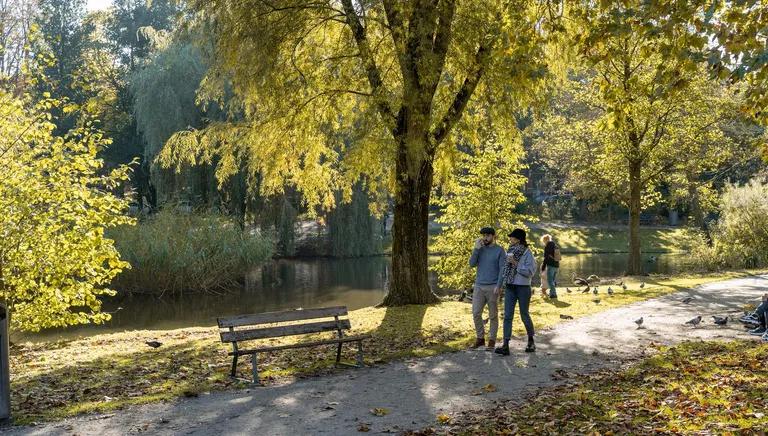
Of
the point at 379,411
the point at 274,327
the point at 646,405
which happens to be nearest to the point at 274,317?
the point at 274,327

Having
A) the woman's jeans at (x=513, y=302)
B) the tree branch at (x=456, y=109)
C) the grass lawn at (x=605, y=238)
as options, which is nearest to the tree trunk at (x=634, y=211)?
the tree branch at (x=456, y=109)

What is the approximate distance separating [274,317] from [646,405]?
490 centimetres

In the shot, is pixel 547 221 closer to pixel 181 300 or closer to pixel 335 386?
pixel 181 300

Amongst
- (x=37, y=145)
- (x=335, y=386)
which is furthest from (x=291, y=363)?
(x=37, y=145)

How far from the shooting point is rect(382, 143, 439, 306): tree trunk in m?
16.5

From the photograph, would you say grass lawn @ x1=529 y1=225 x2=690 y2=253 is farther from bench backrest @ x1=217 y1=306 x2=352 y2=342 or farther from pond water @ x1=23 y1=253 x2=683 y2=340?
bench backrest @ x1=217 y1=306 x2=352 y2=342

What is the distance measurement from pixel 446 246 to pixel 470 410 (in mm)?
13855

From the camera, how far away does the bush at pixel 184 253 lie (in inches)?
1065

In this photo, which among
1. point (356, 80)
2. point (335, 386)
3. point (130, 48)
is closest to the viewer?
point (335, 386)

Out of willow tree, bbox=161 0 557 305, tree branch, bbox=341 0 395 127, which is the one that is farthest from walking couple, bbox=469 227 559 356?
tree branch, bbox=341 0 395 127

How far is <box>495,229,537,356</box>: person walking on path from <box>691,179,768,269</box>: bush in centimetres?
2357

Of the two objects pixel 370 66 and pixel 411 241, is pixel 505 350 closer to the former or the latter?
pixel 411 241

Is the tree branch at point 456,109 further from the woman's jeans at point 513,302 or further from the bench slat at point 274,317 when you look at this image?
the bench slat at point 274,317

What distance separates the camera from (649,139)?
2564cm
